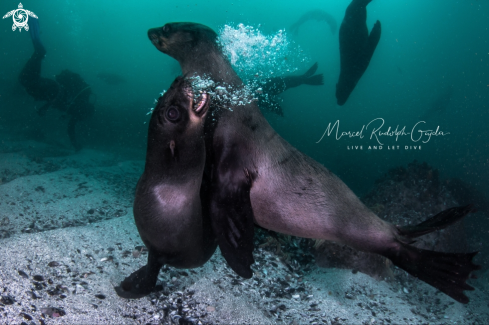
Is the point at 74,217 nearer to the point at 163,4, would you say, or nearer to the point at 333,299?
the point at 333,299

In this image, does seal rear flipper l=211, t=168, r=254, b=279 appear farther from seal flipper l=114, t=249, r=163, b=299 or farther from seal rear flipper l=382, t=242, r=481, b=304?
seal rear flipper l=382, t=242, r=481, b=304

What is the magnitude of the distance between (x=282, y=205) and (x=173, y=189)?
958mm

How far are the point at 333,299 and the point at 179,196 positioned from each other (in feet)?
8.29

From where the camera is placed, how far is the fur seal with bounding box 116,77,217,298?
175 centimetres

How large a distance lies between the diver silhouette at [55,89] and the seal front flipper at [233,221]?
12359 mm

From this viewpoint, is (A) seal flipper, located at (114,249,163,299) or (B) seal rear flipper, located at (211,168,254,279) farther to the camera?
(A) seal flipper, located at (114,249,163,299)

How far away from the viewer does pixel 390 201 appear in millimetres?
5578

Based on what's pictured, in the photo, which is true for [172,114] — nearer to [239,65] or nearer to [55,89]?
[239,65]

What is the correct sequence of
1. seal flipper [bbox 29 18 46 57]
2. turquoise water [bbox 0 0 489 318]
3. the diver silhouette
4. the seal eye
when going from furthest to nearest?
turquoise water [bbox 0 0 489 318] < seal flipper [bbox 29 18 46 57] < the diver silhouette < the seal eye

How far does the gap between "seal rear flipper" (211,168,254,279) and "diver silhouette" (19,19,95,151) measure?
40.6 feet

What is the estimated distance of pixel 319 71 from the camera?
7950 centimetres

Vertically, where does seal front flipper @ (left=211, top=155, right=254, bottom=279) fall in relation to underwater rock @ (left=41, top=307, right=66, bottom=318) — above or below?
above

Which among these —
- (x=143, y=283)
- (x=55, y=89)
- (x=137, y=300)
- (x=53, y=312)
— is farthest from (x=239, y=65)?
(x=55, y=89)

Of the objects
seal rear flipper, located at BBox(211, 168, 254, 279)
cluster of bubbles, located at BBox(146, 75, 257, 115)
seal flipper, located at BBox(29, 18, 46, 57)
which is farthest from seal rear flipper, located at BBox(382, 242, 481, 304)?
seal flipper, located at BBox(29, 18, 46, 57)
